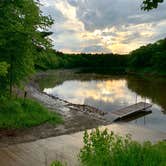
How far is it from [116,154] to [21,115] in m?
15.5

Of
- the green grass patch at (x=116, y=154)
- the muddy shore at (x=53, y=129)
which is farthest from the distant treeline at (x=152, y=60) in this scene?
the green grass patch at (x=116, y=154)

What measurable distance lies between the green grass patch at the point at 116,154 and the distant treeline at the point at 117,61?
1530 centimetres

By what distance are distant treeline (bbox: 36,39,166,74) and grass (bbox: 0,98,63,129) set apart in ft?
10.5

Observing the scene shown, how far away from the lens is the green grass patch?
625cm

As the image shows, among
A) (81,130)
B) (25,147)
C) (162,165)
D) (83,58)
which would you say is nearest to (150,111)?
(81,130)

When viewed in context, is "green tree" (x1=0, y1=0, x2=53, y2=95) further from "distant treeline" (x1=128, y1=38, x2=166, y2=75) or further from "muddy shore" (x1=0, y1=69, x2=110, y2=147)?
"distant treeline" (x1=128, y1=38, x2=166, y2=75)

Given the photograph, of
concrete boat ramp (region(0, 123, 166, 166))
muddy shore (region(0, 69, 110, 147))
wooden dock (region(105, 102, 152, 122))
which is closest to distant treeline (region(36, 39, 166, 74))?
muddy shore (region(0, 69, 110, 147))

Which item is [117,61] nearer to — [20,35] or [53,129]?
[53,129]

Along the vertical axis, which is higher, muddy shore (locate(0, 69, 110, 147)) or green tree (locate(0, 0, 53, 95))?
green tree (locate(0, 0, 53, 95))

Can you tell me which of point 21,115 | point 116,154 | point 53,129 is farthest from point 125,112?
point 116,154

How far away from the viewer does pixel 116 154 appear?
21.6 ft

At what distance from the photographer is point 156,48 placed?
9962cm

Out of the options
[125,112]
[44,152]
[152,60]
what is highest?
[152,60]

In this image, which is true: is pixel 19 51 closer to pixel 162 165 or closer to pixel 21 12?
pixel 21 12
